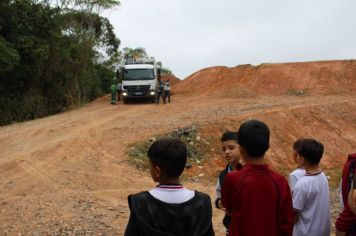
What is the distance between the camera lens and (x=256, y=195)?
298 centimetres

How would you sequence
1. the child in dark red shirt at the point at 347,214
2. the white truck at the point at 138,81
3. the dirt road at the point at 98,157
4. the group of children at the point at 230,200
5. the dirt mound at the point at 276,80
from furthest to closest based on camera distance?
the dirt mound at the point at 276,80
the white truck at the point at 138,81
the dirt road at the point at 98,157
the child in dark red shirt at the point at 347,214
the group of children at the point at 230,200

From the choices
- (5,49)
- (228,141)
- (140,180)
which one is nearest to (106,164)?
(140,180)

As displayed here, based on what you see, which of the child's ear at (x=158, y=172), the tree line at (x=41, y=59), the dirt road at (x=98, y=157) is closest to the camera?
the child's ear at (x=158, y=172)

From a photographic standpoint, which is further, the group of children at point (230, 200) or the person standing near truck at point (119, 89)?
the person standing near truck at point (119, 89)

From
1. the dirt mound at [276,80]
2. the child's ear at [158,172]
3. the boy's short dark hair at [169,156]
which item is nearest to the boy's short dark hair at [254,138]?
the boy's short dark hair at [169,156]

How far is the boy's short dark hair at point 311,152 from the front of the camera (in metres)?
A: 3.95

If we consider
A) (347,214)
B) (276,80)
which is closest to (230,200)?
(347,214)

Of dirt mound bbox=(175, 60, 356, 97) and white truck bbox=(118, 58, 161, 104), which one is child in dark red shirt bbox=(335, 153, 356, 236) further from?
dirt mound bbox=(175, 60, 356, 97)

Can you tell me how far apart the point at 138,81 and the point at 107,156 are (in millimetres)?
13827

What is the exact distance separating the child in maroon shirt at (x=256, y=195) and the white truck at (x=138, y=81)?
23464 millimetres

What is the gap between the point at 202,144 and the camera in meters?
14.5

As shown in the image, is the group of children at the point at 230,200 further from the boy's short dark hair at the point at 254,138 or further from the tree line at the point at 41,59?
the tree line at the point at 41,59

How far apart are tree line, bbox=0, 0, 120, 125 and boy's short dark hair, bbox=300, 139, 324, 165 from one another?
20193 millimetres

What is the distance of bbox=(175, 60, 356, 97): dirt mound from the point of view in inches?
1174
